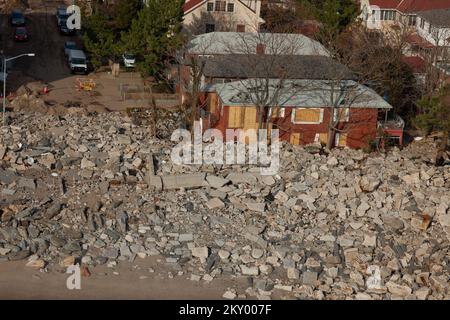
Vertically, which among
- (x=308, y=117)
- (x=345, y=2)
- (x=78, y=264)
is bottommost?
(x=78, y=264)

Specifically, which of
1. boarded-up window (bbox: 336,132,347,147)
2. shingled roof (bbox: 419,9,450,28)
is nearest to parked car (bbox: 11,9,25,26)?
shingled roof (bbox: 419,9,450,28)

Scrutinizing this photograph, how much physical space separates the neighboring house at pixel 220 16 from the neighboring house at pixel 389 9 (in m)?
9.21

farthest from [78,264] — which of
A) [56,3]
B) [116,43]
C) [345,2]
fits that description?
[56,3]

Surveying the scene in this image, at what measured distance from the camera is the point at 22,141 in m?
38.0

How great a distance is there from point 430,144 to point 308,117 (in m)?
6.76

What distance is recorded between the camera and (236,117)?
40938 millimetres

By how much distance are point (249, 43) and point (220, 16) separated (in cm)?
873

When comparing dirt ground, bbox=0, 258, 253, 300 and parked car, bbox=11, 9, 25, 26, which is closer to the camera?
dirt ground, bbox=0, 258, 253, 300

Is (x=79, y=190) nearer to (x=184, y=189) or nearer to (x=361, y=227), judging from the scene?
(x=184, y=189)

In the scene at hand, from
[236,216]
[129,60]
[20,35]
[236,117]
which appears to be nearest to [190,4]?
[129,60]

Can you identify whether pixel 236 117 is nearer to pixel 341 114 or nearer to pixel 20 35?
pixel 341 114

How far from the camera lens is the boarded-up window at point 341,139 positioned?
41.8 m

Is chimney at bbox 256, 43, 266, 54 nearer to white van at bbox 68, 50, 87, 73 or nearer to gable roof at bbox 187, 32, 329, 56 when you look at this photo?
gable roof at bbox 187, 32, 329, 56

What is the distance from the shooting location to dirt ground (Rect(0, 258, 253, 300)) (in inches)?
1124
